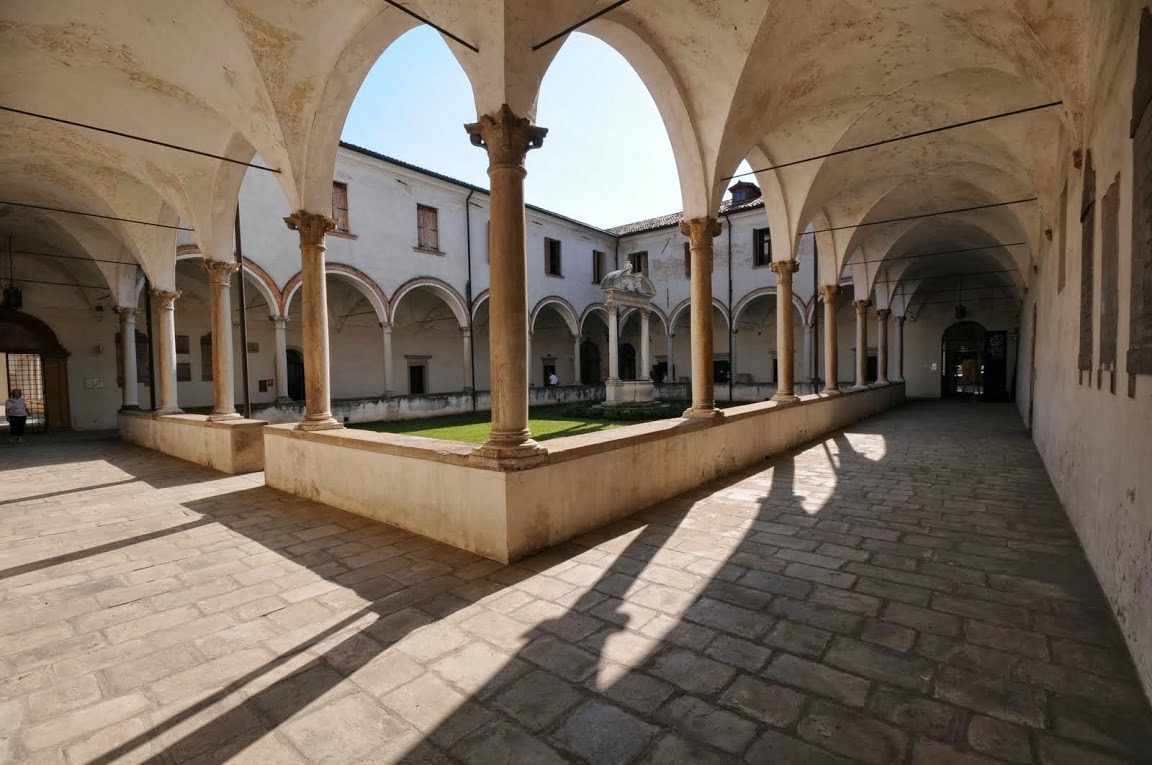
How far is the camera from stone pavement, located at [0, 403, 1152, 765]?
2.07 metres

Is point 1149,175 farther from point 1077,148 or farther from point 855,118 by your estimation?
point 855,118

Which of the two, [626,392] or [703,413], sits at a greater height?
[703,413]

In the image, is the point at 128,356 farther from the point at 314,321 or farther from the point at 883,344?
the point at 883,344

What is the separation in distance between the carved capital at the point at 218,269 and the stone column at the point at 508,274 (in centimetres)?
719

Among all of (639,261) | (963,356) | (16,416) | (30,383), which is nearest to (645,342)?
(639,261)

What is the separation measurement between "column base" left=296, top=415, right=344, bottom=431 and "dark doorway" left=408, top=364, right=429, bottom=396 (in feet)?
51.8

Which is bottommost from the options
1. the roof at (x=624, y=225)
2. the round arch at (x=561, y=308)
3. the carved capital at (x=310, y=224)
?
the carved capital at (x=310, y=224)

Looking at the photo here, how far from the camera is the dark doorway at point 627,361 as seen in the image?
28359mm

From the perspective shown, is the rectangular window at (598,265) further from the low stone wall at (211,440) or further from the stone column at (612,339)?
the low stone wall at (211,440)

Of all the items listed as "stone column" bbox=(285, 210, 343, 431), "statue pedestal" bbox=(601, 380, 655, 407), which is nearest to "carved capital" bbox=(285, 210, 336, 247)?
"stone column" bbox=(285, 210, 343, 431)

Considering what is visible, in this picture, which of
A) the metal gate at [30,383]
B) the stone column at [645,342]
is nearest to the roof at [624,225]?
the stone column at [645,342]

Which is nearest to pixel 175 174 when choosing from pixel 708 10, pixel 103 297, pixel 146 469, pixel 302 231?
pixel 302 231

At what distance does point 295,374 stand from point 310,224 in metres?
15.5

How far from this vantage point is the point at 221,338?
362 inches
